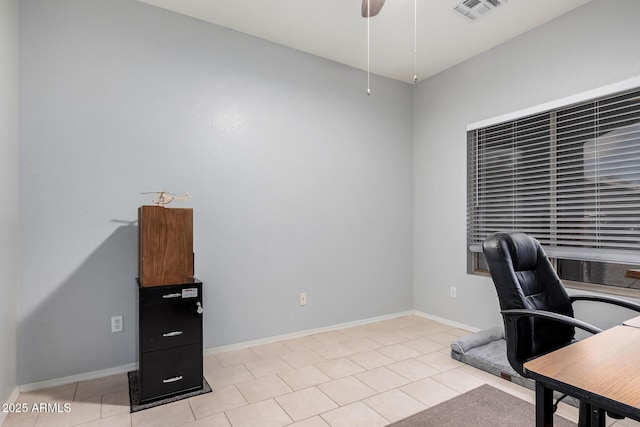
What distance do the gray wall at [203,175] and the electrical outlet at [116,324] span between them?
3 cm

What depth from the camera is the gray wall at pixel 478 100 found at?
2656mm

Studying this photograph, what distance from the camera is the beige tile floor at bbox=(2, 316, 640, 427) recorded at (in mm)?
2023

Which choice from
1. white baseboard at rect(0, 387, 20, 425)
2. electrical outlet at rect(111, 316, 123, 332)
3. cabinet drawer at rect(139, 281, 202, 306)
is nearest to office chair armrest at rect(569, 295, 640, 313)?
cabinet drawer at rect(139, 281, 202, 306)

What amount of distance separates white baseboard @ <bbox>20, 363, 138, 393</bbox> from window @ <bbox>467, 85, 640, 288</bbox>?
3303 mm

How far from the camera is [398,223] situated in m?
4.20

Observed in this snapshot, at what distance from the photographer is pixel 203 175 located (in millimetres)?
2982

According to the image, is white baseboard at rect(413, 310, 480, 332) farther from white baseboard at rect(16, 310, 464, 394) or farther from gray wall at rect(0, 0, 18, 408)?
gray wall at rect(0, 0, 18, 408)

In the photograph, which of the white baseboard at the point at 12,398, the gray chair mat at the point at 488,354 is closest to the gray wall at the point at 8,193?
the white baseboard at the point at 12,398

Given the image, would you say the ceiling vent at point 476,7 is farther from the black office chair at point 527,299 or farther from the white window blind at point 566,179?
the black office chair at point 527,299

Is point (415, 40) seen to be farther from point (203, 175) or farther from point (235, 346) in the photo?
point (235, 346)

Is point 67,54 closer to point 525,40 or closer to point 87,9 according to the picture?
point 87,9

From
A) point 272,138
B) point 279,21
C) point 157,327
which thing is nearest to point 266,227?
point 272,138

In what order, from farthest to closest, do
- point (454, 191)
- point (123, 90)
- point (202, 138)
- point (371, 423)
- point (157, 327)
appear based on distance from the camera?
1. point (454, 191)
2. point (202, 138)
3. point (123, 90)
4. point (157, 327)
5. point (371, 423)

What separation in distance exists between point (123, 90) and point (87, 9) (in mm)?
598
